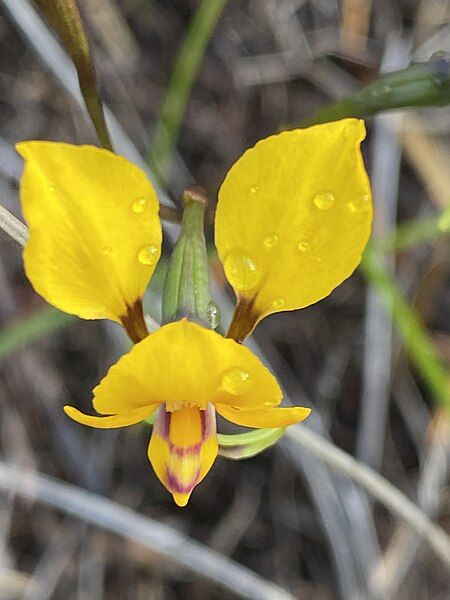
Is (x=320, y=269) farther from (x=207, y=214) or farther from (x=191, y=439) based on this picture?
(x=207, y=214)

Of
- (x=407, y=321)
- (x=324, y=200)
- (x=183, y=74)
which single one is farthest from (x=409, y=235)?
(x=324, y=200)

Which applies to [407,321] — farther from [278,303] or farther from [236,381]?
[236,381]

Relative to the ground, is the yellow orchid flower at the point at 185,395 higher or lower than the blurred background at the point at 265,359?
higher

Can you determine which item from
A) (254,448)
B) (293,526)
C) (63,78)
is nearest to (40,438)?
(293,526)

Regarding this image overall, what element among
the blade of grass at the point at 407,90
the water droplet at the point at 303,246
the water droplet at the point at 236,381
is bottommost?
Answer: the water droplet at the point at 236,381

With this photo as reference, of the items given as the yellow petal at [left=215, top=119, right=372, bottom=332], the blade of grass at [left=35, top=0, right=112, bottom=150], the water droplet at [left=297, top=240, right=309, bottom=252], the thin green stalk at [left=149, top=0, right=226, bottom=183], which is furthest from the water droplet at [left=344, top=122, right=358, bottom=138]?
the thin green stalk at [left=149, top=0, right=226, bottom=183]

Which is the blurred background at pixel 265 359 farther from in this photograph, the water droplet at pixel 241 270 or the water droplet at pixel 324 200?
the water droplet at pixel 324 200

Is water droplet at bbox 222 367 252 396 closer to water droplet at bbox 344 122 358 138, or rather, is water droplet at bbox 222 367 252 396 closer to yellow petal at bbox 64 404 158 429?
yellow petal at bbox 64 404 158 429

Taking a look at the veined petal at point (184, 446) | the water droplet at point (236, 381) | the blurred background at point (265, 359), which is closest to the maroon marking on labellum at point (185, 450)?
the veined petal at point (184, 446)
